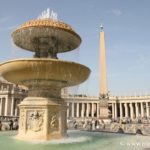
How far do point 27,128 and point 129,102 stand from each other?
7279cm

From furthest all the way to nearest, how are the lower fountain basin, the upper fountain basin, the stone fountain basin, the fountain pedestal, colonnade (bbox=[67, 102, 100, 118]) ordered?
colonnade (bbox=[67, 102, 100, 118]) < the upper fountain basin < the fountain pedestal < the stone fountain basin < the lower fountain basin

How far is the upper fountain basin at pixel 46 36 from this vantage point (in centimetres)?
1350

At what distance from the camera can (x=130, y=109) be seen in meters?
83.5

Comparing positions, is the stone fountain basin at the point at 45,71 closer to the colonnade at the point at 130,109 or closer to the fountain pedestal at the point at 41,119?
the fountain pedestal at the point at 41,119

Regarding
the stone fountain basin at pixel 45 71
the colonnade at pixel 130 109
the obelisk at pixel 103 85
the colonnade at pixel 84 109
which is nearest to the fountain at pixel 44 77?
the stone fountain basin at pixel 45 71

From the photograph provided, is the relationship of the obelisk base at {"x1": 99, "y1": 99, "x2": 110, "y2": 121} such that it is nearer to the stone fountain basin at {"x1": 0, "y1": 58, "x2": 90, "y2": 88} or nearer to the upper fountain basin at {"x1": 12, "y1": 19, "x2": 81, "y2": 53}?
the upper fountain basin at {"x1": 12, "y1": 19, "x2": 81, "y2": 53}

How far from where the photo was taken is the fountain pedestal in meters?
12.8

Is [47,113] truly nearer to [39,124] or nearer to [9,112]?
[39,124]

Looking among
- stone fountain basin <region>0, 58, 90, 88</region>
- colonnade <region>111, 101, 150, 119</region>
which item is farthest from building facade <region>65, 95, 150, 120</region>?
stone fountain basin <region>0, 58, 90, 88</region>

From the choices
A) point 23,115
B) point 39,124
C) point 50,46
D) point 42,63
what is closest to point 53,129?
point 39,124

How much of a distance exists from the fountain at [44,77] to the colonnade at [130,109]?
6977cm

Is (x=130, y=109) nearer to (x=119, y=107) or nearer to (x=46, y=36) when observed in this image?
(x=119, y=107)

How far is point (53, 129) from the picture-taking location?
13.0 metres

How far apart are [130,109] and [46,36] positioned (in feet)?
241
